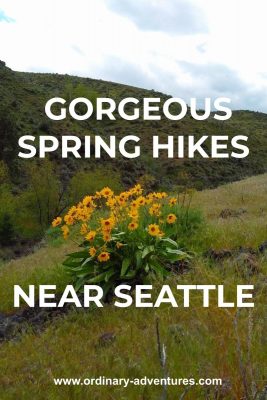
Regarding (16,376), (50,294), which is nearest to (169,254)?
(50,294)

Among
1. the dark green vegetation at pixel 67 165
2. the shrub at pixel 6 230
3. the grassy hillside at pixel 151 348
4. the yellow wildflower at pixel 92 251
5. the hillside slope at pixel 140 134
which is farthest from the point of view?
the hillside slope at pixel 140 134

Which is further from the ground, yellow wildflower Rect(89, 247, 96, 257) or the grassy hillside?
yellow wildflower Rect(89, 247, 96, 257)

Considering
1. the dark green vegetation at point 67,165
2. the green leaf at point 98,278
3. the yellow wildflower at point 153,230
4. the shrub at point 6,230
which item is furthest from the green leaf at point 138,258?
the shrub at point 6,230

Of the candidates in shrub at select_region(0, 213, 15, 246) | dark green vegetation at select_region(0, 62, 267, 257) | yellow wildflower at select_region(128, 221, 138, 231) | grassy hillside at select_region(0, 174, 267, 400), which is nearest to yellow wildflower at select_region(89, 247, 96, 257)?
yellow wildflower at select_region(128, 221, 138, 231)

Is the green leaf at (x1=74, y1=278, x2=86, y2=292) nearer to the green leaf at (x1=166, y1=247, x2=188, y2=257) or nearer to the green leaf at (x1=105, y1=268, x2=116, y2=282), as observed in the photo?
the green leaf at (x1=105, y1=268, x2=116, y2=282)

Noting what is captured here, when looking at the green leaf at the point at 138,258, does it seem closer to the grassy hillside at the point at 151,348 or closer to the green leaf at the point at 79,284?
the grassy hillside at the point at 151,348

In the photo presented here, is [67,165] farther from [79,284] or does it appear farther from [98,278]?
[98,278]

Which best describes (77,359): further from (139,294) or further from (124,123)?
(124,123)

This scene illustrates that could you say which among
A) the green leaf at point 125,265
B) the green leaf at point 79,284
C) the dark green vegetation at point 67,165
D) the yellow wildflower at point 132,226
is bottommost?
the green leaf at point 79,284

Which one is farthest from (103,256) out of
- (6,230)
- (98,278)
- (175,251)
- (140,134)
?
(140,134)
